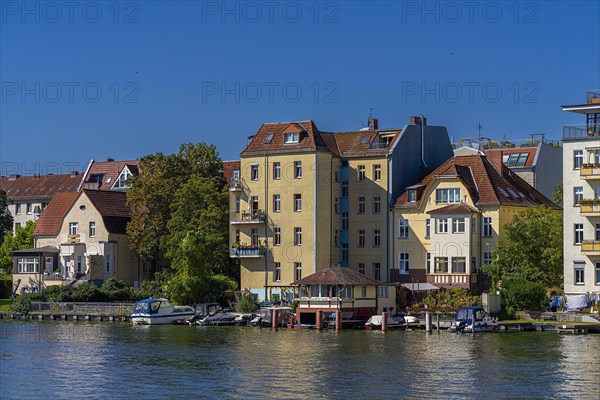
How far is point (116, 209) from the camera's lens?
11581 cm

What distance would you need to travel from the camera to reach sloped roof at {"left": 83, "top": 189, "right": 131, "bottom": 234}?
114m

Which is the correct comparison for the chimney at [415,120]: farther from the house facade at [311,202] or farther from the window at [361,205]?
the window at [361,205]

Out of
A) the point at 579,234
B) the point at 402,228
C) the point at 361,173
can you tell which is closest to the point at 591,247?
the point at 579,234

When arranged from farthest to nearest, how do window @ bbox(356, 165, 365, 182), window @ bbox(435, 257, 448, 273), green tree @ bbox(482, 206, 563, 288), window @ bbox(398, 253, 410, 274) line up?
window @ bbox(356, 165, 365, 182), window @ bbox(398, 253, 410, 274), window @ bbox(435, 257, 448, 273), green tree @ bbox(482, 206, 563, 288)

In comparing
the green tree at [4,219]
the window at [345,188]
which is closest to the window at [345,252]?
the window at [345,188]

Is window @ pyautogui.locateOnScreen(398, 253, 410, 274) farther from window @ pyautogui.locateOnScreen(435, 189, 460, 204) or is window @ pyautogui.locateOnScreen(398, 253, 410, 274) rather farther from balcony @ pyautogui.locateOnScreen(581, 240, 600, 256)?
balcony @ pyautogui.locateOnScreen(581, 240, 600, 256)

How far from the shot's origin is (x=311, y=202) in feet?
327

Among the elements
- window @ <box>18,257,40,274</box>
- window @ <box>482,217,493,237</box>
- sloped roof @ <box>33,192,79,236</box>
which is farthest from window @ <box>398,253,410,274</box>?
window @ <box>18,257,40,274</box>

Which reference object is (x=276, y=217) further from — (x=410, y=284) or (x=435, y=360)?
(x=435, y=360)

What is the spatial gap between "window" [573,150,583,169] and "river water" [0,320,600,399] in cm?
1474

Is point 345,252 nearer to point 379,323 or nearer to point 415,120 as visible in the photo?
point 415,120

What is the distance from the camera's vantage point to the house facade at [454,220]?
95.4m

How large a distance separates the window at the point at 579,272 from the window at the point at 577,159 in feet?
23.6

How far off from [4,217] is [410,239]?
49341mm
